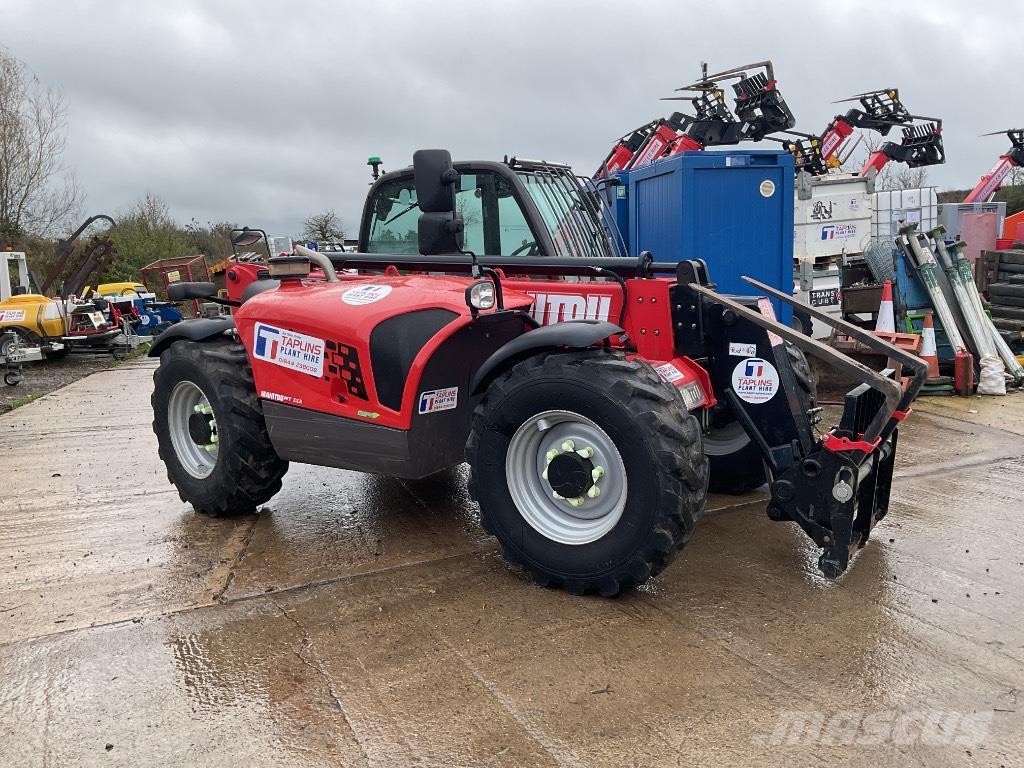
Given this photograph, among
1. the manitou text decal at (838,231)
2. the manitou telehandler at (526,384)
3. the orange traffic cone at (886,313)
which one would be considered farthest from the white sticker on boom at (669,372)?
the manitou text decal at (838,231)

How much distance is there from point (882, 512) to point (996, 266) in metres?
8.91

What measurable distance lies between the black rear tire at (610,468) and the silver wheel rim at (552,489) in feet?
0.06

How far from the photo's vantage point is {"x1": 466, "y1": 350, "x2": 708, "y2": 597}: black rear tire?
330cm

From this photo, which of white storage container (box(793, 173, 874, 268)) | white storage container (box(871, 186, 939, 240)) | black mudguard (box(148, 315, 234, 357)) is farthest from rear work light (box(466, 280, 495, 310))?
white storage container (box(871, 186, 939, 240))

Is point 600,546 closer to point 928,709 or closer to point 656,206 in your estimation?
point 928,709

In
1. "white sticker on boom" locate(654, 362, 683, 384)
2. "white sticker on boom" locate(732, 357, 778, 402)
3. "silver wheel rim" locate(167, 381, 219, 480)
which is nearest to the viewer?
"white sticker on boom" locate(654, 362, 683, 384)

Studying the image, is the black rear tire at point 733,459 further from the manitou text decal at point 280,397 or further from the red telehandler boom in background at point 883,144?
the red telehandler boom in background at point 883,144

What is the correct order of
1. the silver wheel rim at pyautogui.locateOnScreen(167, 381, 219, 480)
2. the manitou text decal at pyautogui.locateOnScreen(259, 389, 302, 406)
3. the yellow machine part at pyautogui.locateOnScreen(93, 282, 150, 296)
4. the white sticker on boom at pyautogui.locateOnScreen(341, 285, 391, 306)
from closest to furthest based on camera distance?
the white sticker on boom at pyautogui.locateOnScreen(341, 285, 391, 306)
the manitou text decal at pyautogui.locateOnScreen(259, 389, 302, 406)
the silver wheel rim at pyautogui.locateOnScreen(167, 381, 219, 480)
the yellow machine part at pyautogui.locateOnScreen(93, 282, 150, 296)

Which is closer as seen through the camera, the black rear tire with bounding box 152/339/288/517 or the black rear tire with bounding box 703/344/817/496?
the black rear tire with bounding box 152/339/288/517

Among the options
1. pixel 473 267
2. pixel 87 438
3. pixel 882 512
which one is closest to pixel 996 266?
pixel 882 512

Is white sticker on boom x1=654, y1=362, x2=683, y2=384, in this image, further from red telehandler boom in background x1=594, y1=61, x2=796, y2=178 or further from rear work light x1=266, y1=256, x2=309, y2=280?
red telehandler boom in background x1=594, y1=61, x2=796, y2=178

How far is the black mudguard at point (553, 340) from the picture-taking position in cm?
350

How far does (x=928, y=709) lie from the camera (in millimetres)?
2756

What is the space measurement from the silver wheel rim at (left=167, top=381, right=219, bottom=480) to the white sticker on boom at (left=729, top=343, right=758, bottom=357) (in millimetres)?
3009
